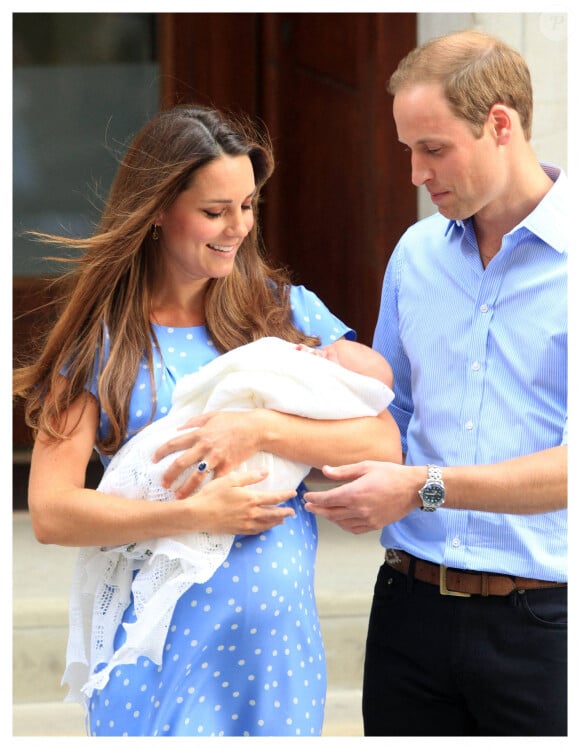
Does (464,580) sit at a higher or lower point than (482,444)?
lower

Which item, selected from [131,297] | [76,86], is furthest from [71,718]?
[76,86]

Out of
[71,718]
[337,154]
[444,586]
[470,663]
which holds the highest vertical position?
[337,154]

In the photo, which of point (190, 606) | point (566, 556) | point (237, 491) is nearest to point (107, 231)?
point (237, 491)

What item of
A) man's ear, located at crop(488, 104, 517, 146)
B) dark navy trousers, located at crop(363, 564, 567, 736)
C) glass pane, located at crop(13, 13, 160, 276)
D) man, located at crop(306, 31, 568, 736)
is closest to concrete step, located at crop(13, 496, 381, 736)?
dark navy trousers, located at crop(363, 564, 567, 736)

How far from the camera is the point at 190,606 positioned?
195cm

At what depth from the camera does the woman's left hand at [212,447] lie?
1922mm

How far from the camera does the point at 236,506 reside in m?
1.90

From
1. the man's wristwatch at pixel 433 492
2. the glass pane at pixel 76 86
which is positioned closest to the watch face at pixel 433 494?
the man's wristwatch at pixel 433 492

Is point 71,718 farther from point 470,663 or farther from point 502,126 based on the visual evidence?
point 502,126

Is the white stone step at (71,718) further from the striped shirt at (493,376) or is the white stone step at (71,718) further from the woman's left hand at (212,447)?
the woman's left hand at (212,447)

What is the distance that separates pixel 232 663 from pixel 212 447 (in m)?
0.36

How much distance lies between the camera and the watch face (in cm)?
195

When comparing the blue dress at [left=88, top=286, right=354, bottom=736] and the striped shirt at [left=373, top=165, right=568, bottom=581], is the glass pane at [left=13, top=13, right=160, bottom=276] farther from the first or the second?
the blue dress at [left=88, top=286, right=354, bottom=736]
